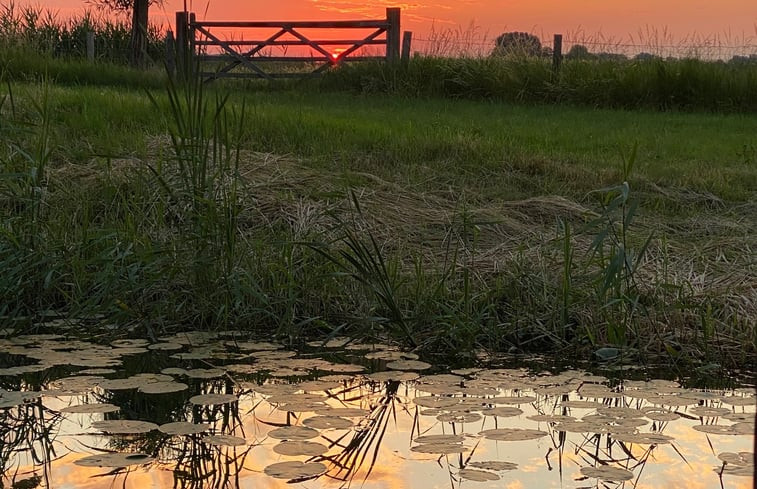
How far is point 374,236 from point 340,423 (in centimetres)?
221

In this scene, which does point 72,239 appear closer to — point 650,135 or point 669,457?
point 669,457

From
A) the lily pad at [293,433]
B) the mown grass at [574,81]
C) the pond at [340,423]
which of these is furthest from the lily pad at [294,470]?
the mown grass at [574,81]

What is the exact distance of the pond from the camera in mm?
2361

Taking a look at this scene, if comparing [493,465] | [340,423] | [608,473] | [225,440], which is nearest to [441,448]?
[493,465]

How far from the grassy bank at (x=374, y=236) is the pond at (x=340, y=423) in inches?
14.6

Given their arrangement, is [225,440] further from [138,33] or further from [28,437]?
[138,33]

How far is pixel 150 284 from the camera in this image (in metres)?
3.93

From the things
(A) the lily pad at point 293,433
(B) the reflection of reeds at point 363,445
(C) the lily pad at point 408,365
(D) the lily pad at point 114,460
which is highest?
(C) the lily pad at point 408,365

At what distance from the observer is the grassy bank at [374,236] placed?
3693mm

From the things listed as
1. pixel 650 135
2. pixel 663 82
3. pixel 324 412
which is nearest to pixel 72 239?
pixel 324 412

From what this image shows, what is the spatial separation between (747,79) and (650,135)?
4123 mm

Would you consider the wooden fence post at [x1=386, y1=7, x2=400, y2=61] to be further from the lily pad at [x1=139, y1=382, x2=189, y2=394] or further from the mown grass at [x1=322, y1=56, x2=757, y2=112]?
the lily pad at [x1=139, y1=382, x2=189, y2=394]

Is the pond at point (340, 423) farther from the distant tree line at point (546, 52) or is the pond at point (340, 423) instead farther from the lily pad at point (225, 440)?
the distant tree line at point (546, 52)

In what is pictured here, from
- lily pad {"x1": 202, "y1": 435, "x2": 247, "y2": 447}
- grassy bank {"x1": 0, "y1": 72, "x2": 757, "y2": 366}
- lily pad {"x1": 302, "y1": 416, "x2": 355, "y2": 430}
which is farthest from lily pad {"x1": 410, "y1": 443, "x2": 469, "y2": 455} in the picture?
grassy bank {"x1": 0, "y1": 72, "x2": 757, "y2": 366}
